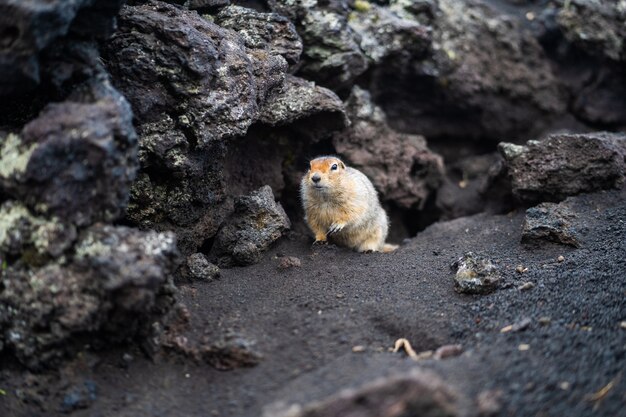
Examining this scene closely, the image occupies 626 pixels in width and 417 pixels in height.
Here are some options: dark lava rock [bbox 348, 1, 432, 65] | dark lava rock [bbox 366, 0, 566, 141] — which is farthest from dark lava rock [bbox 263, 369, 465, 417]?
dark lava rock [bbox 366, 0, 566, 141]

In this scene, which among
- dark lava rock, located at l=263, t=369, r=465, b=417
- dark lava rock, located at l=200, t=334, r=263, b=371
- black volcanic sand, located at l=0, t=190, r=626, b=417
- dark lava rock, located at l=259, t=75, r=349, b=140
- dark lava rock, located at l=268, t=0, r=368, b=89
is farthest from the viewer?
dark lava rock, located at l=268, t=0, r=368, b=89

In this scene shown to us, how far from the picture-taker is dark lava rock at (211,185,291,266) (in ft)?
22.0

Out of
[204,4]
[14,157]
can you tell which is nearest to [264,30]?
[204,4]

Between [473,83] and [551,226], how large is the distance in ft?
13.3

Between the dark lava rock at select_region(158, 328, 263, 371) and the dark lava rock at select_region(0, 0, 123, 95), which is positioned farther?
the dark lava rock at select_region(158, 328, 263, 371)

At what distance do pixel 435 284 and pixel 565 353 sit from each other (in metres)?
1.86

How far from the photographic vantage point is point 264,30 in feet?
23.1

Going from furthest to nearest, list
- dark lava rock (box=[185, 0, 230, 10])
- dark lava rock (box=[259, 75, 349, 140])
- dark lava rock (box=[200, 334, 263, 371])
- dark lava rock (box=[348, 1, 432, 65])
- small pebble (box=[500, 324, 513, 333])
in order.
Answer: dark lava rock (box=[348, 1, 432, 65]) < dark lava rock (box=[259, 75, 349, 140]) < dark lava rock (box=[185, 0, 230, 10]) < small pebble (box=[500, 324, 513, 333]) < dark lava rock (box=[200, 334, 263, 371])

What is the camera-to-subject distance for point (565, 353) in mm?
4375

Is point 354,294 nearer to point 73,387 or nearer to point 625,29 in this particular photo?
point 73,387

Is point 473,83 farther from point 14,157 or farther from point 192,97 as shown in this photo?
point 14,157

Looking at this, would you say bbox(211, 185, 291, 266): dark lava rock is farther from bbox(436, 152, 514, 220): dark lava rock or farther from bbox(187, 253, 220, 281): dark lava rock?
bbox(436, 152, 514, 220): dark lava rock

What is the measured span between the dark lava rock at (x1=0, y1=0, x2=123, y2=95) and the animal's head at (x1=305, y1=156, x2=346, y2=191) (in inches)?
135

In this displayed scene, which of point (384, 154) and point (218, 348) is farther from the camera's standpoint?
point (384, 154)
